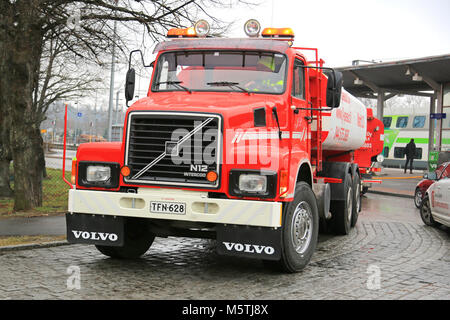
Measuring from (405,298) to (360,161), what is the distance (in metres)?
9.26

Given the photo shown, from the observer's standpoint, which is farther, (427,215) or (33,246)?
(427,215)

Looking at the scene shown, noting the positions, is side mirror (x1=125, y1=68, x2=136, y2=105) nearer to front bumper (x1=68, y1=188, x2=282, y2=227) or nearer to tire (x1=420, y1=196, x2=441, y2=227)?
front bumper (x1=68, y1=188, x2=282, y2=227)

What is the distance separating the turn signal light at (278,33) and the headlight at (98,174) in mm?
3044

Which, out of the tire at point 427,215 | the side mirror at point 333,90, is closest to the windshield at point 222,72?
the side mirror at point 333,90

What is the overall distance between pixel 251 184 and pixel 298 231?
120 cm

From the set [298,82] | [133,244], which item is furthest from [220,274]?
[298,82]

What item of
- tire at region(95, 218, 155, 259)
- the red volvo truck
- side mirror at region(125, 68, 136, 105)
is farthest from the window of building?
tire at region(95, 218, 155, 259)

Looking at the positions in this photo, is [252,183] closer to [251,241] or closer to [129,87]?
[251,241]

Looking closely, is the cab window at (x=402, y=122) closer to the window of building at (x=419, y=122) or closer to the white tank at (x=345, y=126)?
the window of building at (x=419, y=122)

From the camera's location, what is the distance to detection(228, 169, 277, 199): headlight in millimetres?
6543

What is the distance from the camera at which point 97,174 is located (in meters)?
7.19

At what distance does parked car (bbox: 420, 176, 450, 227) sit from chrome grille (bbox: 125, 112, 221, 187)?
629 centimetres

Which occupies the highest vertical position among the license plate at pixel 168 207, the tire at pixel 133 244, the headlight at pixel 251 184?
the headlight at pixel 251 184

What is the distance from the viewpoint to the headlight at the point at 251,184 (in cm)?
654
